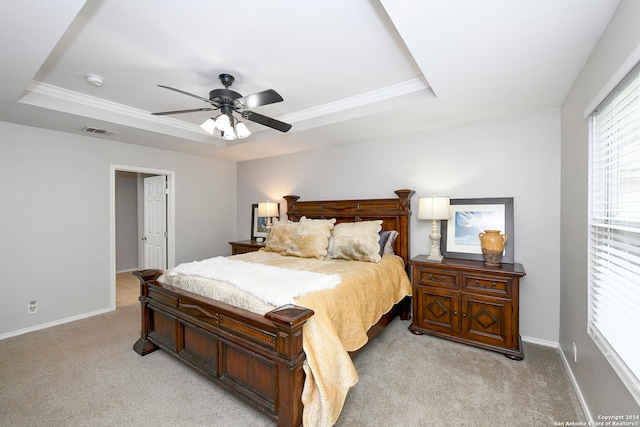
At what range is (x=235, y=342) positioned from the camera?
6.27ft

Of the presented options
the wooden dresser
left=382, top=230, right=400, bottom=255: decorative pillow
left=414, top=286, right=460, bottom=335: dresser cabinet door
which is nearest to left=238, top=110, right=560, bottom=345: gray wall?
left=382, top=230, right=400, bottom=255: decorative pillow

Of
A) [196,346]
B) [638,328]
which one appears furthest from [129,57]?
[638,328]

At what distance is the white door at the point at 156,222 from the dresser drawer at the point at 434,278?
3.99 meters

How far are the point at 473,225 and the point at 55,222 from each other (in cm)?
500

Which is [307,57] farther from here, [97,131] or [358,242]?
[97,131]

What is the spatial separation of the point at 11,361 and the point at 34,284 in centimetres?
105

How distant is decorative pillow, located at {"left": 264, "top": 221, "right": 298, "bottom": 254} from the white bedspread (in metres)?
0.90

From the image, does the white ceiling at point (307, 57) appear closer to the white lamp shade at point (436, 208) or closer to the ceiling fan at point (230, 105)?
the ceiling fan at point (230, 105)

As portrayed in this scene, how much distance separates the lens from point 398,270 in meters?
3.17

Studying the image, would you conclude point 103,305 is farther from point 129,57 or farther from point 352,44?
point 352,44

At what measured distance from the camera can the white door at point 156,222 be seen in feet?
15.3

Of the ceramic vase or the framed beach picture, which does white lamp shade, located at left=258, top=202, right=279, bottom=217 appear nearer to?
the framed beach picture

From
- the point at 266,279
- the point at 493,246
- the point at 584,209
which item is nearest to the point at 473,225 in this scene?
the point at 493,246

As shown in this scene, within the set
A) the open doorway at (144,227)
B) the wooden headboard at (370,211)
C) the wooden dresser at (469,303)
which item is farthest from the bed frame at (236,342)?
the open doorway at (144,227)
